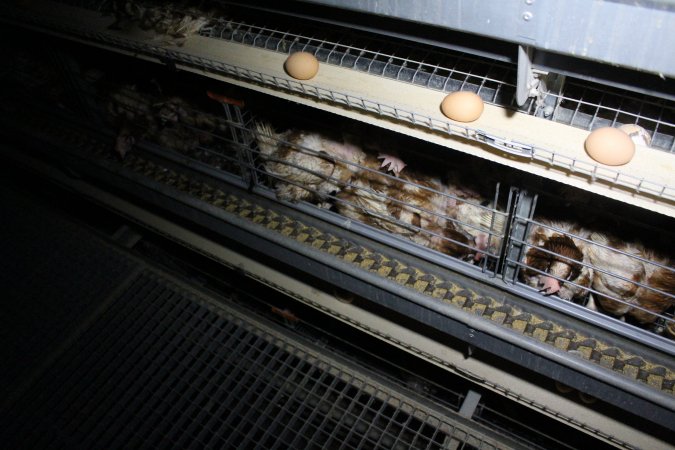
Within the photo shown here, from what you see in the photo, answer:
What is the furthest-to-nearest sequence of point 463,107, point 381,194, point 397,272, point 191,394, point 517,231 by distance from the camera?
point 191,394 → point 397,272 → point 381,194 → point 517,231 → point 463,107

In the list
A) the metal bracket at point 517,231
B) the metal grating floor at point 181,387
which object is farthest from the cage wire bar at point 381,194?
the metal grating floor at point 181,387

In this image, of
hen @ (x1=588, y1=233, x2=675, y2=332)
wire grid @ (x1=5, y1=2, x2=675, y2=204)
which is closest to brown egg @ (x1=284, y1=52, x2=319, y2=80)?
wire grid @ (x1=5, y1=2, x2=675, y2=204)

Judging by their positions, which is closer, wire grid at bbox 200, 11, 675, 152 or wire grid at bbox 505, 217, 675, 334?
wire grid at bbox 200, 11, 675, 152

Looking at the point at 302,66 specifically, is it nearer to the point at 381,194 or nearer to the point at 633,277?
the point at 381,194

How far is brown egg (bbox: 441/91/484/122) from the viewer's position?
3.43 ft

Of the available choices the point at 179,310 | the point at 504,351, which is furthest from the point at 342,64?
the point at 179,310

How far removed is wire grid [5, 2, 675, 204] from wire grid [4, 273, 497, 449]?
1.11 m

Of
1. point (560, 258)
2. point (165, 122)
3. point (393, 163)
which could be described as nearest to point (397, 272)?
point (393, 163)

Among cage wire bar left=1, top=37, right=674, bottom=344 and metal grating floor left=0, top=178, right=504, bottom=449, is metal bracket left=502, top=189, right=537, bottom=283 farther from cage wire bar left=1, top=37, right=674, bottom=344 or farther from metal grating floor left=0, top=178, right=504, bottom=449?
metal grating floor left=0, top=178, right=504, bottom=449

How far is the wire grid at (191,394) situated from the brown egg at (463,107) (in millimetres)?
1161

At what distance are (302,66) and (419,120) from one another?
34 cm

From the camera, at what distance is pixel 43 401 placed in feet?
6.15

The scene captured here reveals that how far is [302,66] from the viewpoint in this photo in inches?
47.9

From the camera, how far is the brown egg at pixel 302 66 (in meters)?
1.22
